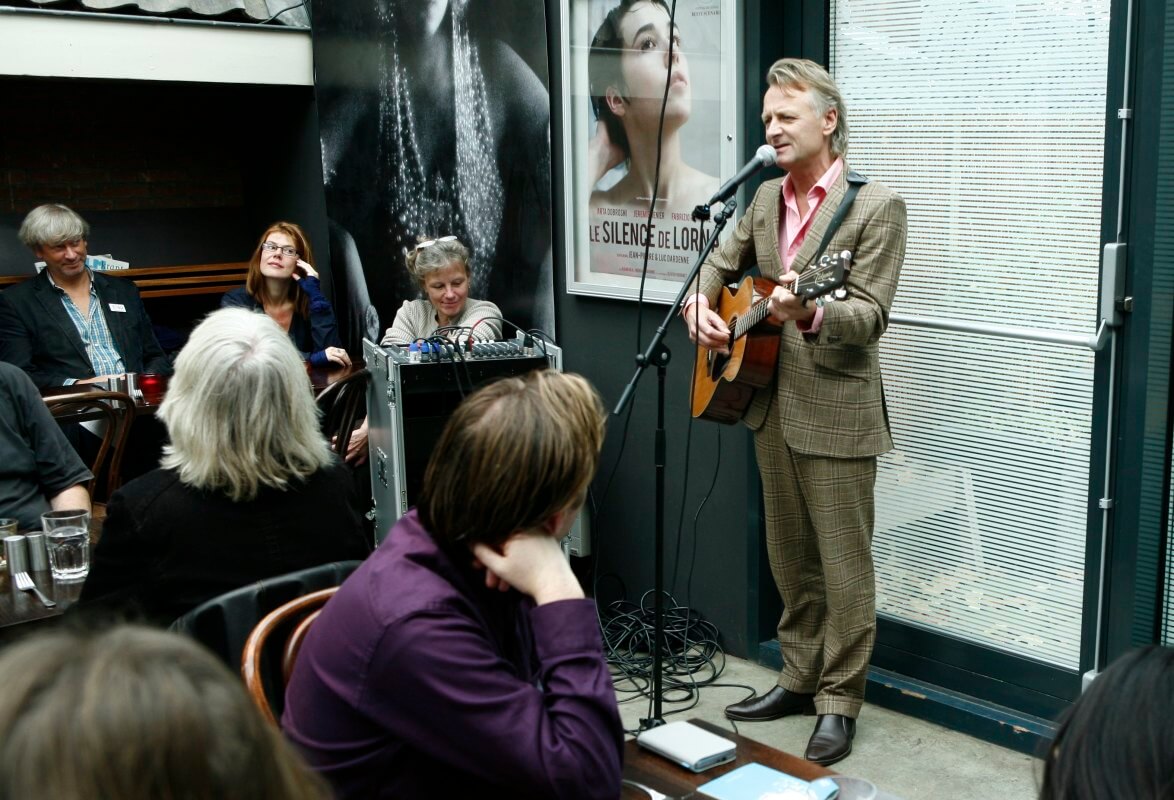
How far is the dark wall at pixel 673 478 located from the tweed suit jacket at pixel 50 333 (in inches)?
84.2

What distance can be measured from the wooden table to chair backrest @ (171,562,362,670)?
68 cm

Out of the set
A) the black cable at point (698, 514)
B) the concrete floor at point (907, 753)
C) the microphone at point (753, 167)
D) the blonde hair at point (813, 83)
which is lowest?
the concrete floor at point (907, 753)

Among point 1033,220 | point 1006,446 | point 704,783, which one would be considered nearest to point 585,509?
point 1006,446

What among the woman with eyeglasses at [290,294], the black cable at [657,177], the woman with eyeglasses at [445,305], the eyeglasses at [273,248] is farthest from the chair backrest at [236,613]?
the eyeglasses at [273,248]

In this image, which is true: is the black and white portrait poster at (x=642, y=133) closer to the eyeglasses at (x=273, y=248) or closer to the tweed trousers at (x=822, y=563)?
the tweed trousers at (x=822, y=563)

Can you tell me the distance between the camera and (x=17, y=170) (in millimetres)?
6871

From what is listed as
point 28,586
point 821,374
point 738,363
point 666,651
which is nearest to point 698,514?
point 666,651

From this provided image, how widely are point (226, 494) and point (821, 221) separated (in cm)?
166

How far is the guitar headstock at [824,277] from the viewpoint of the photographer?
9.26 feet

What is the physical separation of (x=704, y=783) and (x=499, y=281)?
3.30 m

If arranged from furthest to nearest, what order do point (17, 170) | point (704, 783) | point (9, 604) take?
1. point (17, 170)
2. point (9, 604)
3. point (704, 783)

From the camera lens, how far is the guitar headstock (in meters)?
2.82

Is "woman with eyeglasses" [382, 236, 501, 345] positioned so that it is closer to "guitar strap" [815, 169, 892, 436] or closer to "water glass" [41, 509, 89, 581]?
"guitar strap" [815, 169, 892, 436]

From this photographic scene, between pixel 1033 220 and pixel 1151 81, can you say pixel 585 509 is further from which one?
pixel 1151 81
